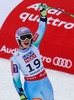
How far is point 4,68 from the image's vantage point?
7.14 metres

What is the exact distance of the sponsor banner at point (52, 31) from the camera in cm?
712

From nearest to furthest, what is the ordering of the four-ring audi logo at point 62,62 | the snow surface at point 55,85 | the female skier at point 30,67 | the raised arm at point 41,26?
the female skier at point 30,67, the raised arm at point 41,26, the snow surface at point 55,85, the four-ring audi logo at point 62,62

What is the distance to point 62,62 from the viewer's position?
717 cm

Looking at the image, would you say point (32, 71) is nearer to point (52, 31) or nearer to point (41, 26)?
Answer: point (41, 26)

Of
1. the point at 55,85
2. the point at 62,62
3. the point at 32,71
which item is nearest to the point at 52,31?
the point at 62,62

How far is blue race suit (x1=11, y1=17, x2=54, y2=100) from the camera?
4672 mm

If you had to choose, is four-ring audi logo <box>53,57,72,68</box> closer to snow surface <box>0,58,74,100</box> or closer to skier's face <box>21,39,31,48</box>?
snow surface <box>0,58,74,100</box>

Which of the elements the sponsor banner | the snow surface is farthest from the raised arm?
the sponsor banner

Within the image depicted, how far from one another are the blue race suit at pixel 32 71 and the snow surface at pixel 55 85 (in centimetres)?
125

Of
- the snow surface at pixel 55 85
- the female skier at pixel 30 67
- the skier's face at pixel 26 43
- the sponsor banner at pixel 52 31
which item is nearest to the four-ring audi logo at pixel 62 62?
the sponsor banner at pixel 52 31

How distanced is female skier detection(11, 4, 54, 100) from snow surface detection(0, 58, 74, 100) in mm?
1256

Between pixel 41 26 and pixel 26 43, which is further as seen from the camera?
pixel 41 26

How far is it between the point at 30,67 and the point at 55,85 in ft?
5.87

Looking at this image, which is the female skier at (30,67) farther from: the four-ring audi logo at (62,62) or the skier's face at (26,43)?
the four-ring audi logo at (62,62)
